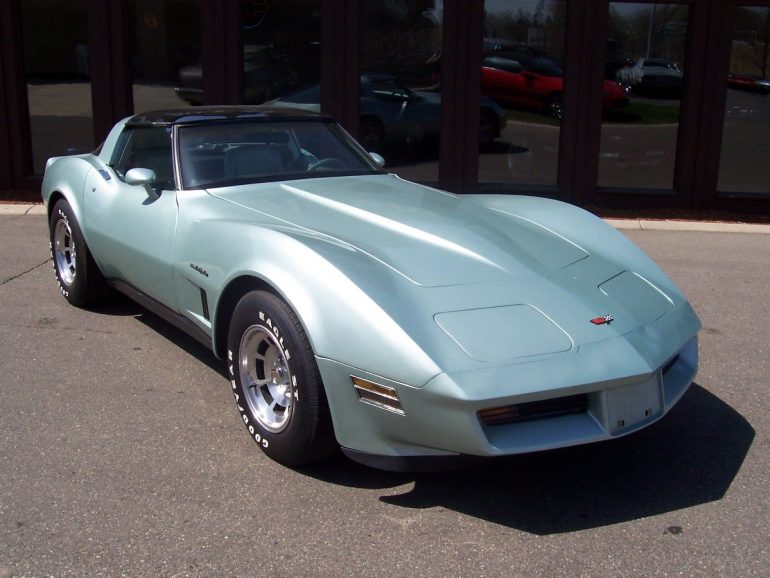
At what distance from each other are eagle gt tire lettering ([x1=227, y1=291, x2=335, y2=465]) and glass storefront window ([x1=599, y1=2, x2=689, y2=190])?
7.78 m

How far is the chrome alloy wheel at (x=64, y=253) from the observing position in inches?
240

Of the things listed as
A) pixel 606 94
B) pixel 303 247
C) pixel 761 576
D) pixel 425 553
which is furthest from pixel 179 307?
pixel 606 94

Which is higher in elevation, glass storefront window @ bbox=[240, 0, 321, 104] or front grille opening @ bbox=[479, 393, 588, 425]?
A: glass storefront window @ bbox=[240, 0, 321, 104]

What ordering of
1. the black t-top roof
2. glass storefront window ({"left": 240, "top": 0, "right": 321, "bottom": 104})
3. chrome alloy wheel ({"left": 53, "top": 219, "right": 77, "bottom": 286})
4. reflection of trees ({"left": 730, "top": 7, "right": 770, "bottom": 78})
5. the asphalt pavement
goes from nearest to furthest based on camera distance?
1. the asphalt pavement
2. the black t-top roof
3. chrome alloy wheel ({"left": 53, "top": 219, "right": 77, "bottom": 286})
4. reflection of trees ({"left": 730, "top": 7, "right": 770, "bottom": 78})
5. glass storefront window ({"left": 240, "top": 0, "right": 321, "bottom": 104})

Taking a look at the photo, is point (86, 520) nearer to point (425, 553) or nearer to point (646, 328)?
point (425, 553)

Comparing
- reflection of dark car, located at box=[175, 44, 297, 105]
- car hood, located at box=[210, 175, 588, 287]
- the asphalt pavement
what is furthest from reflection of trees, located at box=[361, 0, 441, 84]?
the asphalt pavement

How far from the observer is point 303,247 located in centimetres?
372

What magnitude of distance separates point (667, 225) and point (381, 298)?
7357 millimetres

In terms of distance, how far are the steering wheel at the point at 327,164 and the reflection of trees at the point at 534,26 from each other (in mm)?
5784

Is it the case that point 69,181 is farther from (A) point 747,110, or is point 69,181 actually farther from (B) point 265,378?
(A) point 747,110

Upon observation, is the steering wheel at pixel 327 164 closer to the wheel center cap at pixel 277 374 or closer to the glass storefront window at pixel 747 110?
the wheel center cap at pixel 277 374

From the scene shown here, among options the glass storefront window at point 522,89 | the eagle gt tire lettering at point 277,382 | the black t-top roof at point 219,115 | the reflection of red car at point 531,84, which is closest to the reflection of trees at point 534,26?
the glass storefront window at point 522,89

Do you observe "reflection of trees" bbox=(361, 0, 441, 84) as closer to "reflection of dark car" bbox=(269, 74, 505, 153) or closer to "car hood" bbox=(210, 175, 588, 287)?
"reflection of dark car" bbox=(269, 74, 505, 153)

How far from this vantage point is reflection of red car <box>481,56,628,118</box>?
34.9 feet
